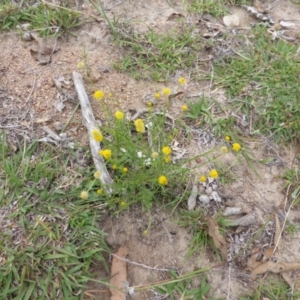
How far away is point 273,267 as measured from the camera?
7.36 feet

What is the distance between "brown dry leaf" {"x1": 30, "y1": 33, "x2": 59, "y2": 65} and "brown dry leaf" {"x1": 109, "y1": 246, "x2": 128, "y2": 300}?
1.47 metres

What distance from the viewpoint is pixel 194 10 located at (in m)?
3.20

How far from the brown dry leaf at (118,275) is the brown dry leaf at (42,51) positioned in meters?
1.47

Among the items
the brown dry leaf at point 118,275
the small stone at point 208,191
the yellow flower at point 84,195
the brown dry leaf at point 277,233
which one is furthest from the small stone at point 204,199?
the yellow flower at point 84,195

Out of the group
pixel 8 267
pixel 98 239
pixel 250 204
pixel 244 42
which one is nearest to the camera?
pixel 8 267

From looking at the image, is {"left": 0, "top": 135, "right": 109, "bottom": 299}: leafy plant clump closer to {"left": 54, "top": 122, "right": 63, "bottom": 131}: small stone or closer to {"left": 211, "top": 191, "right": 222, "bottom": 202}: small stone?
{"left": 54, "top": 122, "right": 63, "bottom": 131}: small stone

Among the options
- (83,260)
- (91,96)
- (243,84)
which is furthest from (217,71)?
(83,260)

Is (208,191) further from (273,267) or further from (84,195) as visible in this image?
(84,195)

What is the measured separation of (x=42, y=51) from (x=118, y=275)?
5.48 ft

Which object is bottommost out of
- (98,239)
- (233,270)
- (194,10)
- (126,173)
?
(233,270)

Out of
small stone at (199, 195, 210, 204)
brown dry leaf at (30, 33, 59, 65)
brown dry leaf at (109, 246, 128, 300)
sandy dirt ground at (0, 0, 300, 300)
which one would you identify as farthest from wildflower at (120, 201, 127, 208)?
brown dry leaf at (30, 33, 59, 65)

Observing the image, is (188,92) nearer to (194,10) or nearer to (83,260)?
(194,10)

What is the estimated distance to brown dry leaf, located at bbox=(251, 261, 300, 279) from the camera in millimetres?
2232

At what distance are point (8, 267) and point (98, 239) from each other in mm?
479
